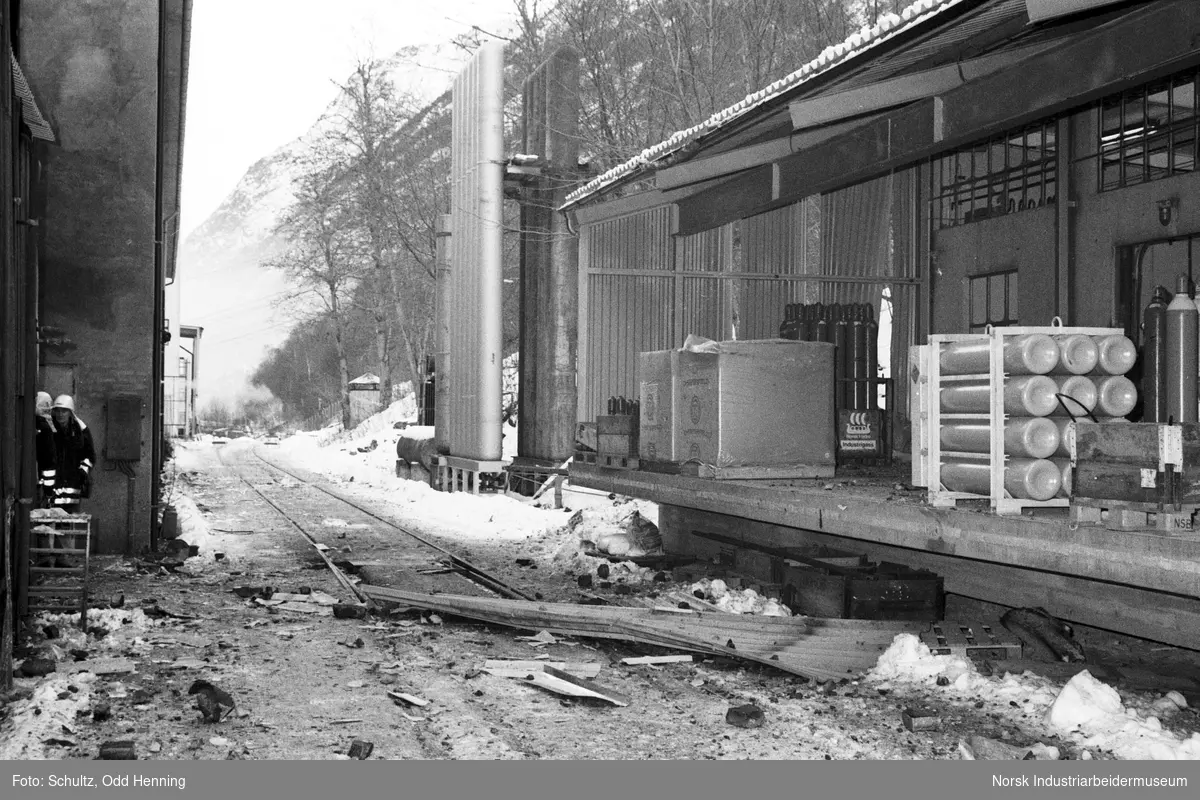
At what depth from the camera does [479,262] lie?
21.2 metres

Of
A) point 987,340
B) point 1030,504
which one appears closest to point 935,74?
point 987,340

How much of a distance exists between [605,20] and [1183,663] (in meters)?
18.2

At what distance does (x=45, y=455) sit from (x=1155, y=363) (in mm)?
9874

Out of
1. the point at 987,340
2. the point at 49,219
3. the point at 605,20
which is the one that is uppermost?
the point at 605,20

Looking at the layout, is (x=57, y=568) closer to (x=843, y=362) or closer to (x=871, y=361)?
(x=843, y=362)

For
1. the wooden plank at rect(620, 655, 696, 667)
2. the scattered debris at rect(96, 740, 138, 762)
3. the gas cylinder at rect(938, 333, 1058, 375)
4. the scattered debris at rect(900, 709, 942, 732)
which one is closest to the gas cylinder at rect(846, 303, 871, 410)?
the gas cylinder at rect(938, 333, 1058, 375)

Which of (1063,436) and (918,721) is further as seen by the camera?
(1063,436)

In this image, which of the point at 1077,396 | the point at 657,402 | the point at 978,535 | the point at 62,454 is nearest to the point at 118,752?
the point at 978,535

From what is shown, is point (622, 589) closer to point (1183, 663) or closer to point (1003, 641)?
point (1003, 641)

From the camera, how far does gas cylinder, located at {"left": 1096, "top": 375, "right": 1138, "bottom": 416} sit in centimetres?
748

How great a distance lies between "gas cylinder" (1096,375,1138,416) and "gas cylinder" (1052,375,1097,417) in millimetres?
81

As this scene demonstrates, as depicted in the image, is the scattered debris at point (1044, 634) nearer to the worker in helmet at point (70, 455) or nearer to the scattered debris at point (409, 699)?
the scattered debris at point (409, 699)

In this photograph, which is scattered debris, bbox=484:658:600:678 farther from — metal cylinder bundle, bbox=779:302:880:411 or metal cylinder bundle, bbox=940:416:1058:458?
metal cylinder bundle, bbox=779:302:880:411

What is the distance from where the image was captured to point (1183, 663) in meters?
7.71
